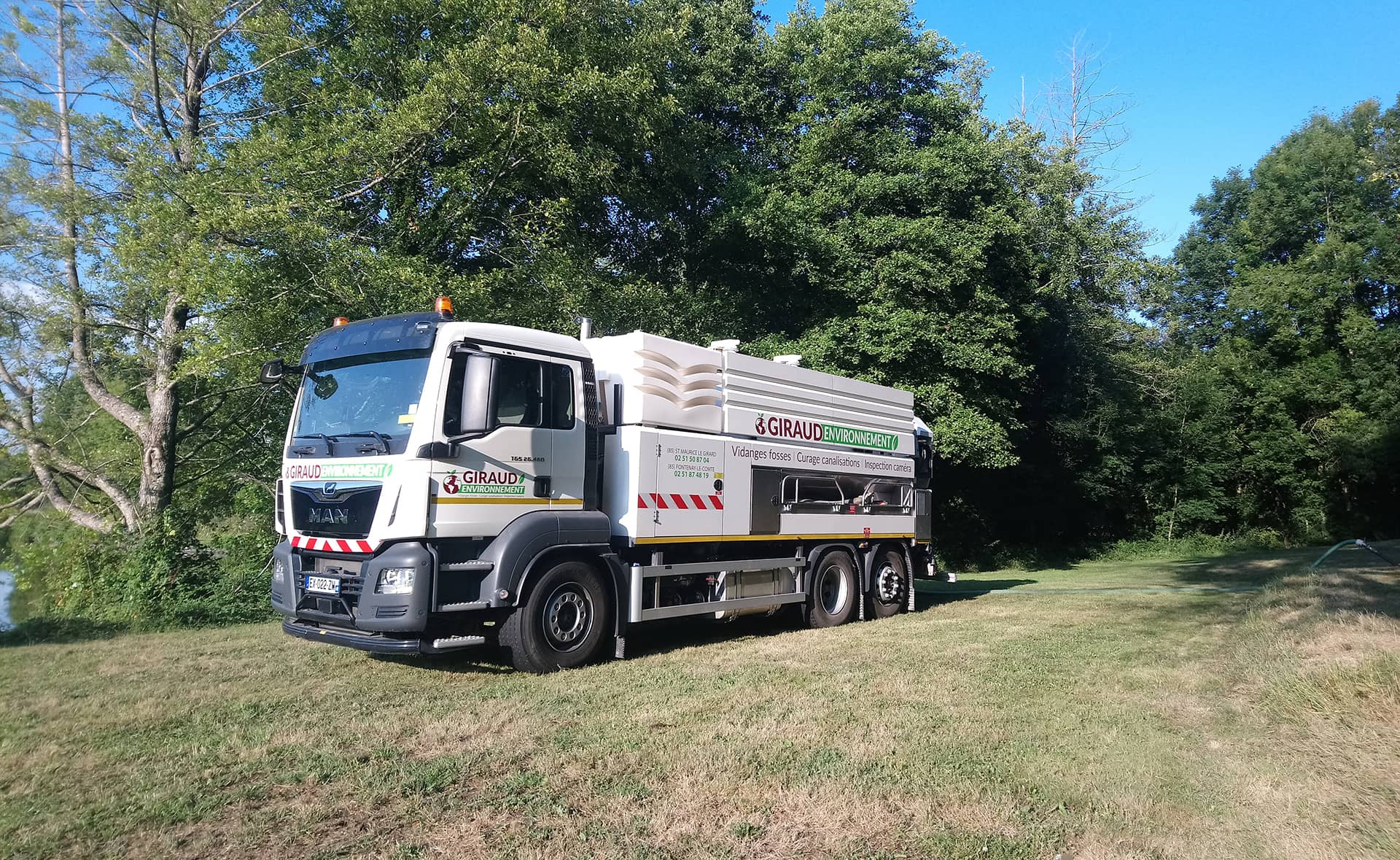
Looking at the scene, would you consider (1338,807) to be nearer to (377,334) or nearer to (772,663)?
(772,663)

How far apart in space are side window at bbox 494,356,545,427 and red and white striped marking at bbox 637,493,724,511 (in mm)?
1424

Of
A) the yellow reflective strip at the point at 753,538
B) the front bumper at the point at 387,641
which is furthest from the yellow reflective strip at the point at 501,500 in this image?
the front bumper at the point at 387,641

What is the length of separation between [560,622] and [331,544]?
2.07 metres

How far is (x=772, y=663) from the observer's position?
8219mm

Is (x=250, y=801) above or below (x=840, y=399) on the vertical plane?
below

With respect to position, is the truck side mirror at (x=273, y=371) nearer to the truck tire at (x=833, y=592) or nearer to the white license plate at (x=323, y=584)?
the white license plate at (x=323, y=584)

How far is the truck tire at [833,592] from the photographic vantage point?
11.0m

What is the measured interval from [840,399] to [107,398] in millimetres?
13159

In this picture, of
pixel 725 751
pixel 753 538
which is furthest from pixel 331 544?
pixel 753 538

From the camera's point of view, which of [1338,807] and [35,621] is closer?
[1338,807]

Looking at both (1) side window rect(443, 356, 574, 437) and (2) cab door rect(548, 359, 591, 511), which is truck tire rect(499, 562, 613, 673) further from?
(1) side window rect(443, 356, 574, 437)

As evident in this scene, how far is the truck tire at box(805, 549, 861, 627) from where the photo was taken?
433 inches

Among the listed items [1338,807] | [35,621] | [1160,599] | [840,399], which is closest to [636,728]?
[1338,807]

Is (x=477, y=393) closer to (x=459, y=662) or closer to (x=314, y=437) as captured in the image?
(x=314, y=437)
